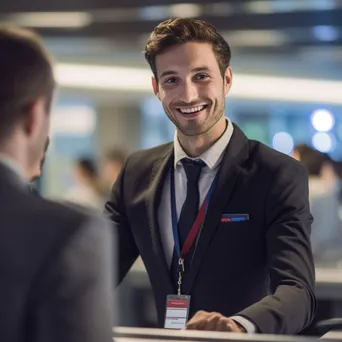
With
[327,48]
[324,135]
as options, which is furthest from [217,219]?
[327,48]

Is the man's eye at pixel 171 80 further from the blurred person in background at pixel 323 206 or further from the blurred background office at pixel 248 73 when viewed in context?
the blurred person in background at pixel 323 206

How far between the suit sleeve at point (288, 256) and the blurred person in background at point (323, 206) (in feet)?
8.69

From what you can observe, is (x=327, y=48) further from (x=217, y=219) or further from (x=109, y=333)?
(x=109, y=333)

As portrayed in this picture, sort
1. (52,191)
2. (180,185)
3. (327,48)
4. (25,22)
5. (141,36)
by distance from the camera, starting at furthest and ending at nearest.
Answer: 1. (52,191)
2. (327,48)
3. (141,36)
4. (25,22)
5. (180,185)

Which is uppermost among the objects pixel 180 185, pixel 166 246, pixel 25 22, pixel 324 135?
pixel 25 22

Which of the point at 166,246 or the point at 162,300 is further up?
the point at 166,246

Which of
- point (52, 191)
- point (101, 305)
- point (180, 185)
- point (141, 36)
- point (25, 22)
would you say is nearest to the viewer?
point (101, 305)

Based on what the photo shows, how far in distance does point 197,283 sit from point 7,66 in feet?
3.60

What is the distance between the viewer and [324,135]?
24.2 feet

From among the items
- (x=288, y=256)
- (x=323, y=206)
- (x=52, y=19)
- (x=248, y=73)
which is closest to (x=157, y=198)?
(x=288, y=256)

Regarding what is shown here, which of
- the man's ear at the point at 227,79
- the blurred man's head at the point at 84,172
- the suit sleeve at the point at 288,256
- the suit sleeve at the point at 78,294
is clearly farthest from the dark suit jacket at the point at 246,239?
the blurred man's head at the point at 84,172

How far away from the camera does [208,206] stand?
2264mm

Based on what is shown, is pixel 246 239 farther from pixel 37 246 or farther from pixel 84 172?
pixel 84 172

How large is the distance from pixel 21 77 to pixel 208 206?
107 cm
